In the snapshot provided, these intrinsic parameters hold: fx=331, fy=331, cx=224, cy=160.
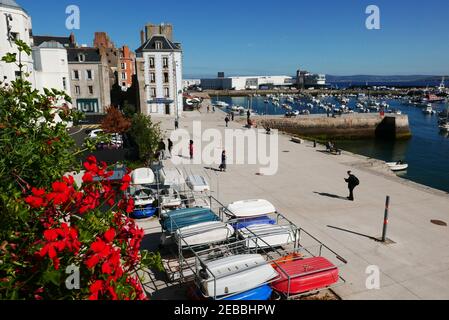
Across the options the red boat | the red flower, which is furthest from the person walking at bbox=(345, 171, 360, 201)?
the red flower

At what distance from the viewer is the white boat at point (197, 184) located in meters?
15.2

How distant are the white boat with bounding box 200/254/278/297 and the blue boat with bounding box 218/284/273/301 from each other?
0.11 meters

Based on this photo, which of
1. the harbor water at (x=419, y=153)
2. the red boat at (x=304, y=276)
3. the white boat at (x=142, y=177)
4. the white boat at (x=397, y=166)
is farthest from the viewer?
the harbor water at (x=419, y=153)

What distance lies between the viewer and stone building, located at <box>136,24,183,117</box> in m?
56.1

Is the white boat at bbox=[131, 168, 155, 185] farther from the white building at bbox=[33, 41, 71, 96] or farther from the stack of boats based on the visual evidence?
the white building at bbox=[33, 41, 71, 96]

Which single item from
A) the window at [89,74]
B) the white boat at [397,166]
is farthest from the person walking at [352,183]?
the window at [89,74]

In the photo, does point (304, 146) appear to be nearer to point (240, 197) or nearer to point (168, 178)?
point (240, 197)

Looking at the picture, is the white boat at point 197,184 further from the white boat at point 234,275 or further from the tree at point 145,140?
the tree at point 145,140

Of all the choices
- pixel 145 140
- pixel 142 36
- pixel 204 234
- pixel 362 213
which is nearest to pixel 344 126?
pixel 142 36

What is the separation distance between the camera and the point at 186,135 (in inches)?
1473

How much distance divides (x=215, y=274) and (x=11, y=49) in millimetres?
28396

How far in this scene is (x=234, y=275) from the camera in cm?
787

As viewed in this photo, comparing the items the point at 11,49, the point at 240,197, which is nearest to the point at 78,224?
the point at 240,197

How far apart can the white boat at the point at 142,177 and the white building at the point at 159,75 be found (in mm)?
40716
